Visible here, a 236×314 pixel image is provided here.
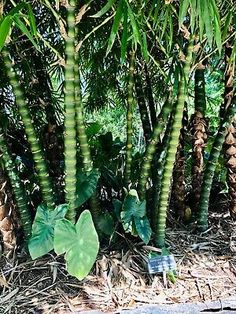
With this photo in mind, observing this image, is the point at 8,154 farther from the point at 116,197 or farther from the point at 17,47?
the point at 116,197

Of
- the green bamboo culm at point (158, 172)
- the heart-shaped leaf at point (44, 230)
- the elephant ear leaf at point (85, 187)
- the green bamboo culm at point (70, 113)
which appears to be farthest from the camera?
the green bamboo culm at point (158, 172)

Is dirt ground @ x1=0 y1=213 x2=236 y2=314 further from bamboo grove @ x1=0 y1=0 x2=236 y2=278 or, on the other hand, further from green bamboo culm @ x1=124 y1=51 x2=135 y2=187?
green bamboo culm @ x1=124 y1=51 x2=135 y2=187

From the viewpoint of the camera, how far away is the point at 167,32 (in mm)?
1541

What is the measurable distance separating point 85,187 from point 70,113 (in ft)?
1.00

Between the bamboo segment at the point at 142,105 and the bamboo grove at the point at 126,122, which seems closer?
the bamboo grove at the point at 126,122

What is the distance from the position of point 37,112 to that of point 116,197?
528 millimetres

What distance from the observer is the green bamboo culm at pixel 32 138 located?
1423 mm

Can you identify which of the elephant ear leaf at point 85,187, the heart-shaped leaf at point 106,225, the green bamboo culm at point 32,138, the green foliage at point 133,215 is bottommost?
the heart-shaped leaf at point 106,225

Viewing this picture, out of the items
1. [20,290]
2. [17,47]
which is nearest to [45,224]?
[20,290]

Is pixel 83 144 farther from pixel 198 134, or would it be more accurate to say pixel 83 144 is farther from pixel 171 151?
pixel 198 134

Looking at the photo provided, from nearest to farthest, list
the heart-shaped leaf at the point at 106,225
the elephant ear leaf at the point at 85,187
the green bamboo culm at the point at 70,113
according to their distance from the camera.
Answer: the green bamboo culm at the point at 70,113 < the elephant ear leaf at the point at 85,187 < the heart-shaped leaf at the point at 106,225

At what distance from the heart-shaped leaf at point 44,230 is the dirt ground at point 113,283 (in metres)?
0.20

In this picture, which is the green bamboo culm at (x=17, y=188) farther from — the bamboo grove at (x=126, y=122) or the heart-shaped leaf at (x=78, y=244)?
the heart-shaped leaf at (x=78, y=244)

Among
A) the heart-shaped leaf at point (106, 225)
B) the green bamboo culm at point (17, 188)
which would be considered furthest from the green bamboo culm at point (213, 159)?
the green bamboo culm at point (17, 188)
